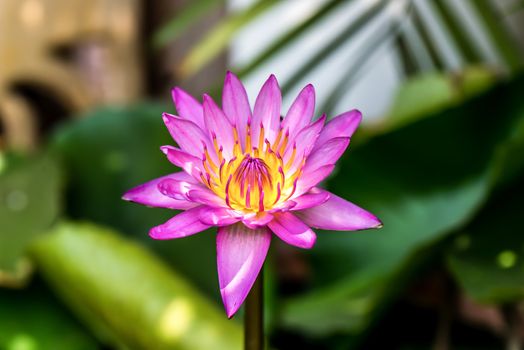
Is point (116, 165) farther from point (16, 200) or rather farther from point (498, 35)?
point (498, 35)

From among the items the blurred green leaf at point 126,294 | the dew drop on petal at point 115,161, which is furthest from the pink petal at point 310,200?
the dew drop on petal at point 115,161

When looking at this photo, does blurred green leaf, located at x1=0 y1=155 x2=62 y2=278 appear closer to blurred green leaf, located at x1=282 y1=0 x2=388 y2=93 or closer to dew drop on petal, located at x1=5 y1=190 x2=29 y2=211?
dew drop on petal, located at x1=5 y1=190 x2=29 y2=211

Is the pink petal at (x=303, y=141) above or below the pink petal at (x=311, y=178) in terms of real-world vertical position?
above

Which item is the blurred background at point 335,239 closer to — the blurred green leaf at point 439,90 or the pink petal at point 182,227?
the blurred green leaf at point 439,90

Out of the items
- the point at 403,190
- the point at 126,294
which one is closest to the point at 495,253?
the point at 403,190

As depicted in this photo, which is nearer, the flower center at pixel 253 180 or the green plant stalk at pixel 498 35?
the flower center at pixel 253 180

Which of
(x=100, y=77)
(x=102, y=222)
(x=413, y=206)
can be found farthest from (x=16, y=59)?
(x=413, y=206)
